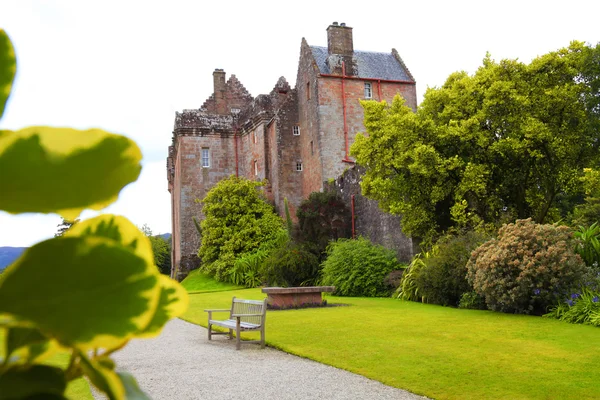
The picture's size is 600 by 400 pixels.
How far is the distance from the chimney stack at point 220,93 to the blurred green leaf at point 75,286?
34.7 m

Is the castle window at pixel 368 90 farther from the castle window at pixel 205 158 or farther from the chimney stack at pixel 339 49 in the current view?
the castle window at pixel 205 158

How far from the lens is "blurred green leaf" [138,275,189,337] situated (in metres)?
A: 0.39

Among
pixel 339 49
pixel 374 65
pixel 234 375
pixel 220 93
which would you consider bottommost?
pixel 234 375

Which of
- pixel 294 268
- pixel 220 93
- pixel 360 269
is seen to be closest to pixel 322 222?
pixel 294 268

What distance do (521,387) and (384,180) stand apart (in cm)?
1244

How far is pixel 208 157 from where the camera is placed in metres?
32.6

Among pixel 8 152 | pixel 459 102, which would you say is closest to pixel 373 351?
pixel 8 152

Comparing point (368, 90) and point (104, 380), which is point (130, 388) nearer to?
point (104, 380)

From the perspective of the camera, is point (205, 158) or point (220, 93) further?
point (220, 93)

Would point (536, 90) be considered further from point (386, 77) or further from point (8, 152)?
point (8, 152)

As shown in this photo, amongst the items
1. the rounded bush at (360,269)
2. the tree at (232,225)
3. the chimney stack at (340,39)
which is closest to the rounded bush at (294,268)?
the rounded bush at (360,269)

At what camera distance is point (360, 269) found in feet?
60.8

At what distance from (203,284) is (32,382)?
87.5ft

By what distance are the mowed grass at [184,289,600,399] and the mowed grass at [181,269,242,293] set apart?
11.0m
